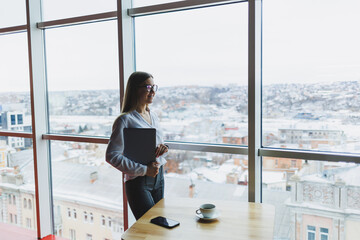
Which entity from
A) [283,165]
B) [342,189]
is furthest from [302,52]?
[342,189]

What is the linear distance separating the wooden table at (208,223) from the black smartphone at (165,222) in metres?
0.02

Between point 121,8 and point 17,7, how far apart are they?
154 cm

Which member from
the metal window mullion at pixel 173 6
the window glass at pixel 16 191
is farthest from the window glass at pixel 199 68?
the window glass at pixel 16 191

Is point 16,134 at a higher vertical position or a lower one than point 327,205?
higher

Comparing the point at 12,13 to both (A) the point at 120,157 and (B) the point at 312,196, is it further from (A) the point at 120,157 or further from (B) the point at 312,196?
(B) the point at 312,196

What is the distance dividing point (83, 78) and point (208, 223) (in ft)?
6.91

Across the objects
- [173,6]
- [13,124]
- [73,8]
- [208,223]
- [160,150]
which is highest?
[73,8]

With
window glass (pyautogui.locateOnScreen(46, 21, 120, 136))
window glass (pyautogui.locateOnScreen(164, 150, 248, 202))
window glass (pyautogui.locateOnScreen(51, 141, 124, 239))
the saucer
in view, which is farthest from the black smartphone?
window glass (pyautogui.locateOnScreen(46, 21, 120, 136))

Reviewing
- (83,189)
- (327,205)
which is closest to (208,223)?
(327,205)

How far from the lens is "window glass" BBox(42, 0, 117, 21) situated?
290 cm

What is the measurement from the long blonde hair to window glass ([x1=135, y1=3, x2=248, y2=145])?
0.65 metres

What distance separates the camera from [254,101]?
229 cm

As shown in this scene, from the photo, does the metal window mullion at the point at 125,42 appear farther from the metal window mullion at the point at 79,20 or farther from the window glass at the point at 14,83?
the window glass at the point at 14,83

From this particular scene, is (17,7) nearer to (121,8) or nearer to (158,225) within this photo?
(121,8)
